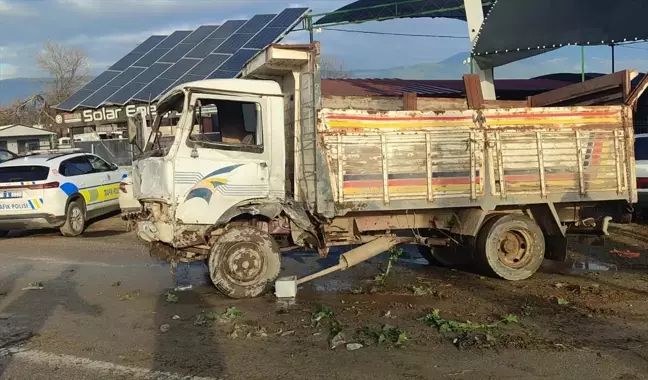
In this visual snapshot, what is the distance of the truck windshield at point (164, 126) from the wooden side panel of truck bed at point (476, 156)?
1.79 m

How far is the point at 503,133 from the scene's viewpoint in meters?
7.46

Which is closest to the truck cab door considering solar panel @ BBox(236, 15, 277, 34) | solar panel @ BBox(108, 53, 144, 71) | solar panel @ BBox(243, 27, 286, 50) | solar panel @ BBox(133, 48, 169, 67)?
solar panel @ BBox(243, 27, 286, 50)

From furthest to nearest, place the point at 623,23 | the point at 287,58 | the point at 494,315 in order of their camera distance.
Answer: the point at 623,23 → the point at 287,58 → the point at 494,315

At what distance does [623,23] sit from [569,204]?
6.46m

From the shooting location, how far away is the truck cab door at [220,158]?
6738 mm

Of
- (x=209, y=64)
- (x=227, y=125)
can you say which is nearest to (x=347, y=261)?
(x=227, y=125)

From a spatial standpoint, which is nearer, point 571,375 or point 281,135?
point 571,375

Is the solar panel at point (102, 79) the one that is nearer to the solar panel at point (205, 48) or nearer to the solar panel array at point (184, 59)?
the solar panel array at point (184, 59)

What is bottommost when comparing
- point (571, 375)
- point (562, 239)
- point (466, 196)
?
point (571, 375)

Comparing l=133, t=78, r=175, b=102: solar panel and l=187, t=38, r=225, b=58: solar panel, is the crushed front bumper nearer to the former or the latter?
l=133, t=78, r=175, b=102: solar panel

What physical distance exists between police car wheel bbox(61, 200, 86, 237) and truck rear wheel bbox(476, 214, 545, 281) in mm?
9025

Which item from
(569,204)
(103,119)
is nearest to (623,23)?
(569,204)

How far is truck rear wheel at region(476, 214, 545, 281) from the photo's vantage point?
7746mm

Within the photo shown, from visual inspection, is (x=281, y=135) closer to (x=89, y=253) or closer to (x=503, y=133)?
(x=503, y=133)
